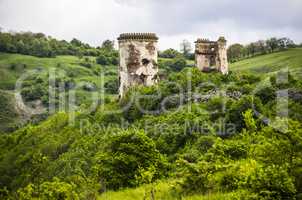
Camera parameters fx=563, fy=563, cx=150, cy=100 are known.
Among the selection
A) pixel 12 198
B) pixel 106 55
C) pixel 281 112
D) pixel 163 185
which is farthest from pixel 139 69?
pixel 106 55

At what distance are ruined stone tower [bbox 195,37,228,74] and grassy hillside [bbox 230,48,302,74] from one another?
1460cm

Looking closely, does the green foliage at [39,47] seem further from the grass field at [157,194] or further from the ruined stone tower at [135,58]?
the grass field at [157,194]

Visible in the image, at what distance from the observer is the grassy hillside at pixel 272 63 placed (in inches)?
2411

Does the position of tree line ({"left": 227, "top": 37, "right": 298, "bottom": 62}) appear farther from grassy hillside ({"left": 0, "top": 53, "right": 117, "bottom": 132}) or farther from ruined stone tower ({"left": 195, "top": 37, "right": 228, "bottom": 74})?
ruined stone tower ({"left": 195, "top": 37, "right": 228, "bottom": 74})

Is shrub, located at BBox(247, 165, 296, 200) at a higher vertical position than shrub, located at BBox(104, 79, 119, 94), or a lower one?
lower

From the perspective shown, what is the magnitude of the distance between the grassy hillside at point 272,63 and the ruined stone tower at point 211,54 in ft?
47.9

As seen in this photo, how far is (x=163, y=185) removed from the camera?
63.2 ft

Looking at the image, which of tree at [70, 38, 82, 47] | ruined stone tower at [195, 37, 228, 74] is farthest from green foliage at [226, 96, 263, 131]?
tree at [70, 38, 82, 47]

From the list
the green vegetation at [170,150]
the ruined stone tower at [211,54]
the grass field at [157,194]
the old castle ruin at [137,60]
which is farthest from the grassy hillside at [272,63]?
the grass field at [157,194]

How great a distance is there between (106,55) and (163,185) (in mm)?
80954

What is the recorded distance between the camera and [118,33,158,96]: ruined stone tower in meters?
36.3

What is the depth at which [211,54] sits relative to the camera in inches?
1777

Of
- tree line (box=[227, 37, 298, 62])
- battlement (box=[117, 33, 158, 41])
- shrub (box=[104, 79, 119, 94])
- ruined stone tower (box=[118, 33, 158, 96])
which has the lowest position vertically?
shrub (box=[104, 79, 119, 94])

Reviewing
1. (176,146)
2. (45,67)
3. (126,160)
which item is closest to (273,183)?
(126,160)
